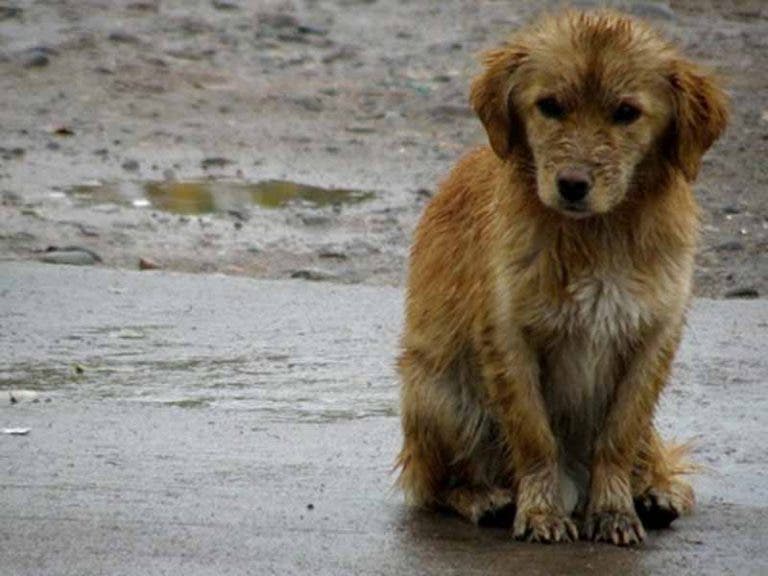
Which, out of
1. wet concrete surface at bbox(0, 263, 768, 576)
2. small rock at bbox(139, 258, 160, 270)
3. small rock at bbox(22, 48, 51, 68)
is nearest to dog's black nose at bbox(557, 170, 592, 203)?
wet concrete surface at bbox(0, 263, 768, 576)

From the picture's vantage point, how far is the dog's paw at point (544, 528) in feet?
20.3

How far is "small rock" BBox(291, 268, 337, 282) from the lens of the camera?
1037 cm

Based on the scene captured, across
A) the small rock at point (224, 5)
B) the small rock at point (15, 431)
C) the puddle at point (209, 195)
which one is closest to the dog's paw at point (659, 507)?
the small rock at point (15, 431)

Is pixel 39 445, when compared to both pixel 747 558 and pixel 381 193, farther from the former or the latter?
pixel 381 193

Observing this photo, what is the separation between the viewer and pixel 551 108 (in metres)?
6.05

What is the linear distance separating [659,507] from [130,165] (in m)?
6.77

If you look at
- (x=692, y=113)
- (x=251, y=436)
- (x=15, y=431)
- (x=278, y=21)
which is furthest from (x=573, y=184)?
(x=278, y=21)

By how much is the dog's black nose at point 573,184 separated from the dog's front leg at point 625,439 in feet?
1.60

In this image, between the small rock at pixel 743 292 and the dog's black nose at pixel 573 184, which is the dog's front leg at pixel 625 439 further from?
the small rock at pixel 743 292

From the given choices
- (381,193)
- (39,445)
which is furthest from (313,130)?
(39,445)

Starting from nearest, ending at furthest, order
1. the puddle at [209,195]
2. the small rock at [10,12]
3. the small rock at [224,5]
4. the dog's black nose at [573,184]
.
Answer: the dog's black nose at [573,184], the puddle at [209,195], the small rock at [10,12], the small rock at [224,5]

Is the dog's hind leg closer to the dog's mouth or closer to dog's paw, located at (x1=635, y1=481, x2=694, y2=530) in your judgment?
dog's paw, located at (x1=635, y1=481, x2=694, y2=530)

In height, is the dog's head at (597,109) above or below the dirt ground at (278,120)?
above

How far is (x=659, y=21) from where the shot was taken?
17.0 metres
